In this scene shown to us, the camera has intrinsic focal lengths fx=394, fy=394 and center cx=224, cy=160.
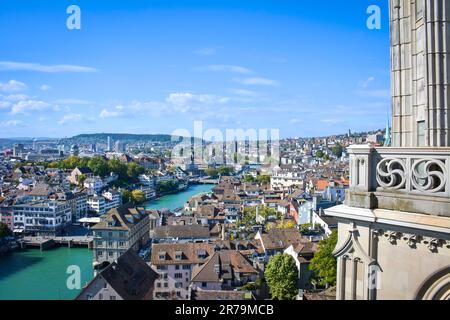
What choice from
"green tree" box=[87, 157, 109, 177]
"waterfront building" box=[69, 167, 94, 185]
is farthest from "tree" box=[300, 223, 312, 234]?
"green tree" box=[87, 157, 109, 177]

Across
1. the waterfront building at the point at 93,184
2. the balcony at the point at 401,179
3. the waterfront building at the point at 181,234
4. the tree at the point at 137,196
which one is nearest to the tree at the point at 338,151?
the tree at the point at 137,196

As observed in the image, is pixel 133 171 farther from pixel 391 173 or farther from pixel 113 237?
pixel 391 173

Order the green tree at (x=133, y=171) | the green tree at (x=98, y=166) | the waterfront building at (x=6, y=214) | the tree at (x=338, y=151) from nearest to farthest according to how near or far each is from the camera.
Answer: the waterfront building at (x=6, y=214) < the green tree at (x=98, y=166) < the green tree at (x=133, y=171) < the tree at (x=338, y=151)

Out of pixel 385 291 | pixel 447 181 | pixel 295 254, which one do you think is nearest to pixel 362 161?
pixel 447 181

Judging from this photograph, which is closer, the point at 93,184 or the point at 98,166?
the point at 93,184

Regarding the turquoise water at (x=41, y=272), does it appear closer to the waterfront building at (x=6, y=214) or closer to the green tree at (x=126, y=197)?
the waterfront building at (x=6, y=214)

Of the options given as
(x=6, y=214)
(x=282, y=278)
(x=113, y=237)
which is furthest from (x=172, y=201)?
(x=282, y=278)
